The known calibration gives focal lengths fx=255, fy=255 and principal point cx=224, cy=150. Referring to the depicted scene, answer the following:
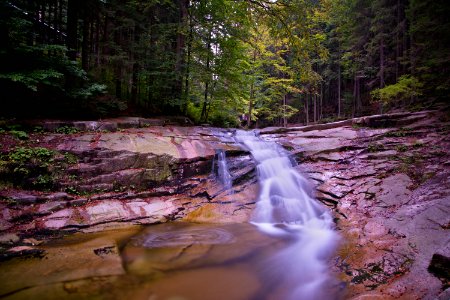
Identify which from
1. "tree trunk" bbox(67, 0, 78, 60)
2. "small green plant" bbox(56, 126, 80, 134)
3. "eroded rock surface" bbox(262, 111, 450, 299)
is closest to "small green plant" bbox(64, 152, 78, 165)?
"small green plant" bbox(56, 126, 80, 134)

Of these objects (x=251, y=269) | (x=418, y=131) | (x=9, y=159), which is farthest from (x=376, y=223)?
(x=9, y=159)

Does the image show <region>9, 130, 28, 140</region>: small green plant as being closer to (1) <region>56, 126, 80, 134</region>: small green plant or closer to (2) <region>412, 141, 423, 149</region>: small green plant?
(1) <region>56, 126, 80, 134</region>: small green plant

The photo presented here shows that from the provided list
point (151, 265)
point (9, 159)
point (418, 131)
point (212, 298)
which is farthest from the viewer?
point (418, 131)

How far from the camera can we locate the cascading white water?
4.64 m

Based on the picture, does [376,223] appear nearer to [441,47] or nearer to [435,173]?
[435,173]

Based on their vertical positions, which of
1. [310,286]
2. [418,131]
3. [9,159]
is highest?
[418,131]

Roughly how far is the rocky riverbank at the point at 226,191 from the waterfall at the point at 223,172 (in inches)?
7.3

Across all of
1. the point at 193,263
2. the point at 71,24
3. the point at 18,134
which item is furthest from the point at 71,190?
the point at 71,24

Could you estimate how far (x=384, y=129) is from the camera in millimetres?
10781

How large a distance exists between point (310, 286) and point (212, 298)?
66.3 inches

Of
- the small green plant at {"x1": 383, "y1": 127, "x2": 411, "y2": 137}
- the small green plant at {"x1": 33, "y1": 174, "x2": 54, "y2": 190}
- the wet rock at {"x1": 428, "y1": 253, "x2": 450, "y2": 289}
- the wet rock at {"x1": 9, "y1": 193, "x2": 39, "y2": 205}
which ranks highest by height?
the small green plant at {"x1": 383, "y1": 127, "x2": 411, "y2": 137}

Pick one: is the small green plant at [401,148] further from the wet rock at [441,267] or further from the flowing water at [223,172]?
the wet rock at [441,267]

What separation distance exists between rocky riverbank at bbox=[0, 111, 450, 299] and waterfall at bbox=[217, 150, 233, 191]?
0.19 metres

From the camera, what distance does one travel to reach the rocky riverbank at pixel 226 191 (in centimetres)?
439
